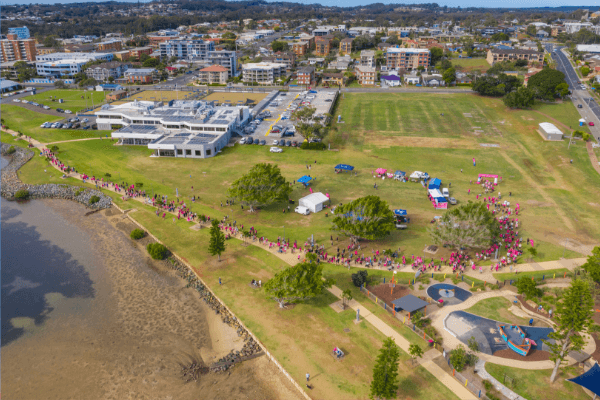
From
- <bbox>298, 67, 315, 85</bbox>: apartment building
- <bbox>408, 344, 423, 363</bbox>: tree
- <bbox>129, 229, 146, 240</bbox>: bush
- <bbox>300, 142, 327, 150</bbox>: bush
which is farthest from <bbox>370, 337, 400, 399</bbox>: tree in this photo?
<bbox>298, 67, 315, 85</bbox>: apartment building

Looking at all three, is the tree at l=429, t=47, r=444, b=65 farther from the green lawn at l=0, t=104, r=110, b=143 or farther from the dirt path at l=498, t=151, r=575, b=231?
the green lawn at l=0, t=104, r=110, b=143

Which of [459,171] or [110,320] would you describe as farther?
[459,171]

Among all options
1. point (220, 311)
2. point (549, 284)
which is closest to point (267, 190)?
point (220, 311)

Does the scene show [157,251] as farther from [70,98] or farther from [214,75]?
[214,75]

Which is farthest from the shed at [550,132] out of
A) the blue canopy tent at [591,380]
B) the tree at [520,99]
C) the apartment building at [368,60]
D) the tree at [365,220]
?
the apartment building at [368,60]

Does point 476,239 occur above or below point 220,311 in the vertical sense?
above

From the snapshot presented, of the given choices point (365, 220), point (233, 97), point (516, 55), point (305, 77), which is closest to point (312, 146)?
point (365, 220)

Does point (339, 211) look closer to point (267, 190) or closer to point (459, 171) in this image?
point (267, 190)
